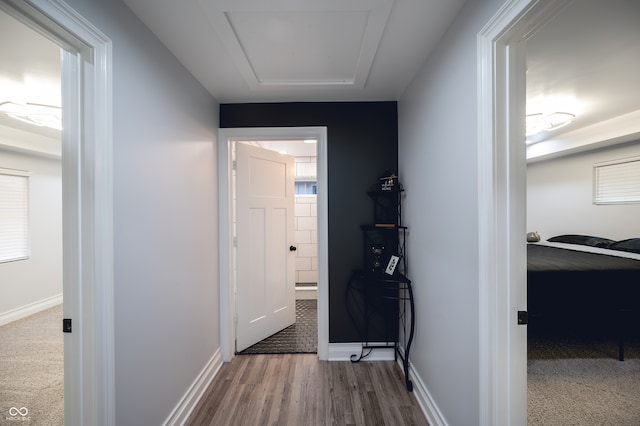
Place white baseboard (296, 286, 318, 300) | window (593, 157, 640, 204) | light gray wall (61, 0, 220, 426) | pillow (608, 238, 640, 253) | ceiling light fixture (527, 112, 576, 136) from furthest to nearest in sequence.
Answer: white baseboard (296, 286, 318, 300) < window (593, 157, 640, 204) < pillow (608, 238, 640, 253) < ceiling light fixture (527, 112, 576, 136) < light gray wall (61, 0, 220, 426)

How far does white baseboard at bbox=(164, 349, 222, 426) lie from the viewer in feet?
5.15

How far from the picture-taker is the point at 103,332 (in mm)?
1063

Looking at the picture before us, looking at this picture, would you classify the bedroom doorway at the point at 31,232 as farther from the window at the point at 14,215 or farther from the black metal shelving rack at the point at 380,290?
the black metal shelving rack at the point at 380,290

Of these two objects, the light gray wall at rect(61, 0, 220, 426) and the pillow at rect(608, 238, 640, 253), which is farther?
the pillow at rect(608, 238, 640, 253)

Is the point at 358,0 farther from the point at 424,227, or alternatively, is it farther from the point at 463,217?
the point at 424,227

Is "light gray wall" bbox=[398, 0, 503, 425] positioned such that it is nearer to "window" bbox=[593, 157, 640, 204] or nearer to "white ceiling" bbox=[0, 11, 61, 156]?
"white ceiling" bbox=[0, 11, 61, 156]

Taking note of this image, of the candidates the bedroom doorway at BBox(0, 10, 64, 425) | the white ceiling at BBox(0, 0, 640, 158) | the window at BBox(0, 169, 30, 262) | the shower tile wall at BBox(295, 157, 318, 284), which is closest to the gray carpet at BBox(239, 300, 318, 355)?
the shower tile wall at BBox(295, 157, 318, 284)

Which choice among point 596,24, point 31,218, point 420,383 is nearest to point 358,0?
point 596,24

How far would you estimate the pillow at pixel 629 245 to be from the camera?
3162 millimetres

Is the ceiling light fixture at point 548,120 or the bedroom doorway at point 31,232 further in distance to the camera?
the ceiling light fixture at point 548,120

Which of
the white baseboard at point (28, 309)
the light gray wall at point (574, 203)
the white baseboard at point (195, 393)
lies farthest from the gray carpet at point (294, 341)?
the light gray wall at point (574, 203)

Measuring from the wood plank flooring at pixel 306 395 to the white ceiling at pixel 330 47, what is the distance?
7.84 feet

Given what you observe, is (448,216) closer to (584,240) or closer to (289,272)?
(289,272)

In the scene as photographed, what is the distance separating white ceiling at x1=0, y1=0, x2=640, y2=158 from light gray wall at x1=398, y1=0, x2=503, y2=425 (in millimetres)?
199
